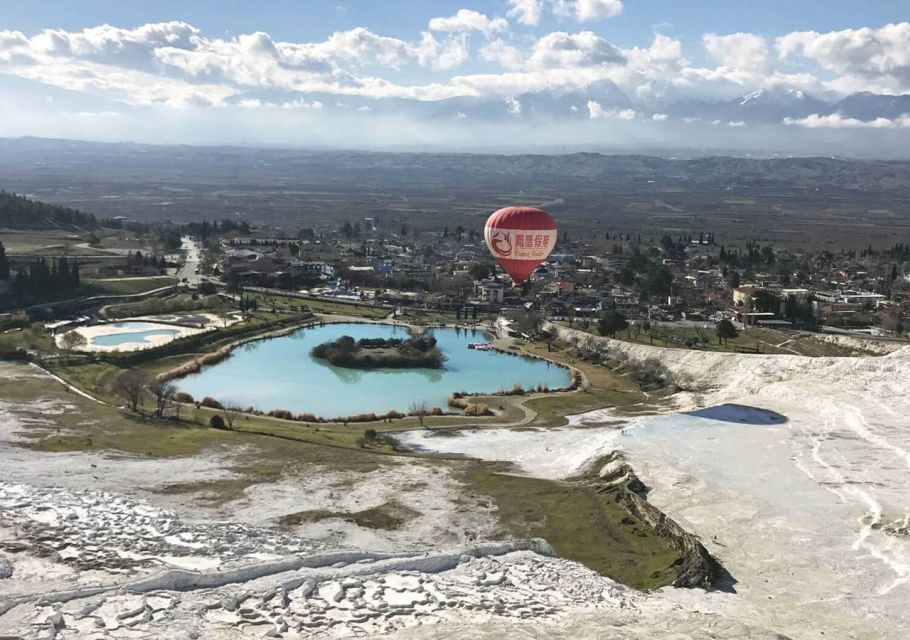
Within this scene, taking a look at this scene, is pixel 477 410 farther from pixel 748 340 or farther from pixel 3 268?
pixel 3 268

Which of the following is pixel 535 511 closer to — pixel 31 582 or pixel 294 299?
pixel 31 582

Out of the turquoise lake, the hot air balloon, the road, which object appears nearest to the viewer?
the turquoise lake

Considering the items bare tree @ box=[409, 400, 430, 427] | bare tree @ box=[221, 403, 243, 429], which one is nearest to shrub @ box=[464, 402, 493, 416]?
bare tree @ box=[409, 400, 430, 427]

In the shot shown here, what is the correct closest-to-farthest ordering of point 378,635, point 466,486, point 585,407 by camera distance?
1. point 378,635
2. point 466,486
3. point 585,407

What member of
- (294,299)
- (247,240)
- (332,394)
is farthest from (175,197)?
(332,394)

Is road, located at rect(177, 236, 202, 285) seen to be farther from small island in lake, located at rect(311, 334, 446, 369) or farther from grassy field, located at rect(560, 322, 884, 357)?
grassy field, located at rect(560, 322, 884, 357)

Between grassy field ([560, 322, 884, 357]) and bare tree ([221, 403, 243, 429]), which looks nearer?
bare tree ([221, 403, 243, 429])
